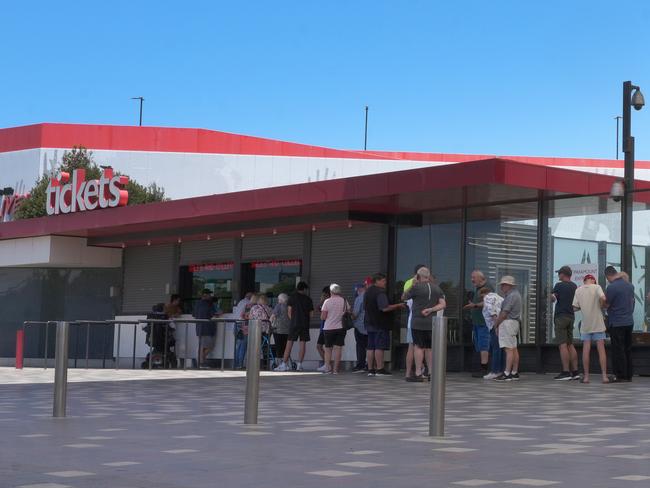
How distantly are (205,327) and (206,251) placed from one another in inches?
122

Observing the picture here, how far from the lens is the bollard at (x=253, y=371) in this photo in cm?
962

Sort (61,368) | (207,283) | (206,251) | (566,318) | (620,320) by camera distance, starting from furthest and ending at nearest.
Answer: (206,251) < (207,283) < (566,318) < (620,320) < (61,368)

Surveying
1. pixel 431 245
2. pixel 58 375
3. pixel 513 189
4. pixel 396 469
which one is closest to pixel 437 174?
pixel 513 189

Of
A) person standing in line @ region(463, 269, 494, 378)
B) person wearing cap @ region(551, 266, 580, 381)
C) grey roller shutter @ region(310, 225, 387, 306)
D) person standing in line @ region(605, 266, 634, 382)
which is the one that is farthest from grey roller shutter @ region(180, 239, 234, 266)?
person standing in line @ region(605, 266, 634, 382)

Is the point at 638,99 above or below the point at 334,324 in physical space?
above

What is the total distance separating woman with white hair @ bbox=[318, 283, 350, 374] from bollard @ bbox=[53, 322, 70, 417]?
9.96 metres

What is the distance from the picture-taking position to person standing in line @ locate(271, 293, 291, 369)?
22078mm

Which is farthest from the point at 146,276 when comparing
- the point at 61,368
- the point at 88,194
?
the point at 61,368

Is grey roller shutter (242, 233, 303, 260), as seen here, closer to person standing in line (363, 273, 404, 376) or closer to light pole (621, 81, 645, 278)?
person standing in line (363, 273, 404, 376)

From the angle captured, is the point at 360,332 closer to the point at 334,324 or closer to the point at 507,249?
the point at 334,324

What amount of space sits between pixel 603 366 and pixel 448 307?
489 cm

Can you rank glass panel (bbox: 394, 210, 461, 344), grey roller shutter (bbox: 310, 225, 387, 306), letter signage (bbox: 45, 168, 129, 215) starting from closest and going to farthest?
glass panel (bbox: 394, 210, 461, 344)
grey roller shutter (bbox: 310, 225, 387, 306)
letter signage (bbox: 45, 168, 129, 215)

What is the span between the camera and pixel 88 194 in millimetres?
27859

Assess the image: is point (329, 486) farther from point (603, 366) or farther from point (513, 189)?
point (513, 189)
